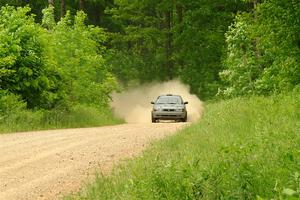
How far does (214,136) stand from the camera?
12234 mm

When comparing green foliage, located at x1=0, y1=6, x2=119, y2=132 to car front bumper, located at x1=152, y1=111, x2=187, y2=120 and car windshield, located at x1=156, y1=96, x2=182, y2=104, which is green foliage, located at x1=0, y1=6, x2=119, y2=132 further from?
car windshield, located at x1=156, y1=96, x2=182, y2=104

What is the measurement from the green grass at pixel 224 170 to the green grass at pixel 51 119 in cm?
941

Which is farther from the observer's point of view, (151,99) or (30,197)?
(151,99)

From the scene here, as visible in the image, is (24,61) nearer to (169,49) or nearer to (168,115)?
(168,115)

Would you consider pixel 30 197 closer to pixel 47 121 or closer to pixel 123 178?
pixel 123 178

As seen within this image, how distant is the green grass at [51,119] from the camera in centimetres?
2116

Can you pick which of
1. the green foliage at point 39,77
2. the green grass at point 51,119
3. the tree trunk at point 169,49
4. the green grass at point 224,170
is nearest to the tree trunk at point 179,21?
the tree trunk at point 169,49

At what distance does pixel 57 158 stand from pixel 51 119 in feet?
34.4

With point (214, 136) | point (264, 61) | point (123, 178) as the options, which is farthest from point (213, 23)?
point (123, 178)

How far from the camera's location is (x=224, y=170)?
23.1ft

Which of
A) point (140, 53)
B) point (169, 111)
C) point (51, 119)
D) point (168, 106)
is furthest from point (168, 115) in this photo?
point (140, 53)

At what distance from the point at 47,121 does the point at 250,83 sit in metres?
10.0

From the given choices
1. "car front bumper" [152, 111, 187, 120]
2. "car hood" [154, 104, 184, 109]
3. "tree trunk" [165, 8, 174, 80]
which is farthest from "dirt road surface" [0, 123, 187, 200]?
"tree trunk" [165, 8, 174, 80]

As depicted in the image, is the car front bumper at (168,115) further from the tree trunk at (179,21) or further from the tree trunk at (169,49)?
the tree trunk at (169,49)
